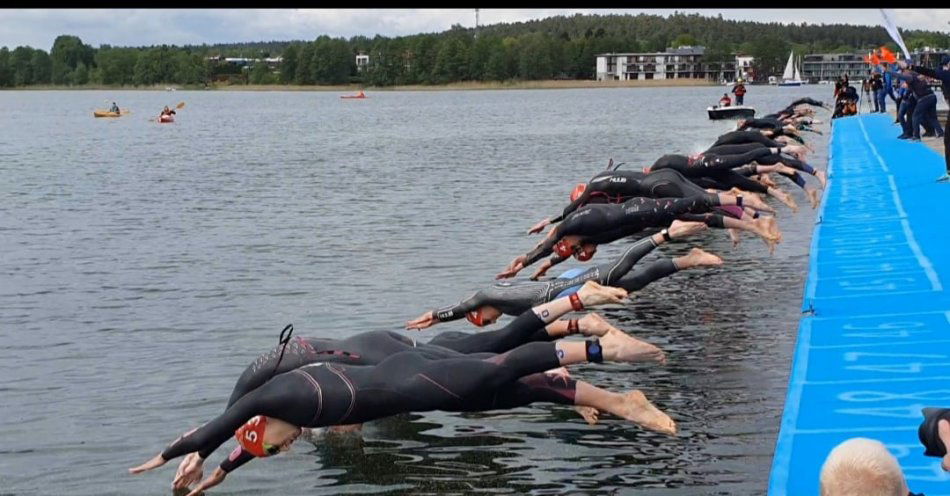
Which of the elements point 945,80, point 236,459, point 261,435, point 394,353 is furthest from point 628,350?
point 945,80

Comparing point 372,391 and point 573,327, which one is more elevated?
point 573,327

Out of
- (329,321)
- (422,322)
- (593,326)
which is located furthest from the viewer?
(329,321)

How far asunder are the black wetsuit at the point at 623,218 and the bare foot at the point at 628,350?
20.6 feet

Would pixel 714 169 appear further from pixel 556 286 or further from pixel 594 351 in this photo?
pixel 594 351

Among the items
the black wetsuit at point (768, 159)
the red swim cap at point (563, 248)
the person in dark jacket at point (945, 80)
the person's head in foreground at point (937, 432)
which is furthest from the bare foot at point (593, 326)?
the person in dark jacket at point (945, 80)

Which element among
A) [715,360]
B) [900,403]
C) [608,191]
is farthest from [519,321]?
[608,191]

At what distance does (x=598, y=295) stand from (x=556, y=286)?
2737 millimetres

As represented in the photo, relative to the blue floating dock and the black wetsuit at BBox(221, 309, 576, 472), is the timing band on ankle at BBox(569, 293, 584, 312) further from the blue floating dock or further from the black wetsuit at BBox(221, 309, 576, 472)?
the blue floating dock

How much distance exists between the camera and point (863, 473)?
4.19m

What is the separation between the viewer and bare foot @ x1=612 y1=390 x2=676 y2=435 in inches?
309

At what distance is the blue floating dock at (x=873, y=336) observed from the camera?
24.6ft

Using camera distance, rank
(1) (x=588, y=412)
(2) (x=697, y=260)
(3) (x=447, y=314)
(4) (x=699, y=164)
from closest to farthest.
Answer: (1) (x=588, y=412)
(3) (x=447, y=314)
(2) (x=697, y=260)
(4) (x=699, y=164)

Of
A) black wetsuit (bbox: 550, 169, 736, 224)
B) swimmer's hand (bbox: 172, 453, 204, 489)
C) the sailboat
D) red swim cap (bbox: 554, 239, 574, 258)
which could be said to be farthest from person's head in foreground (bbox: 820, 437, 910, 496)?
the sailboat

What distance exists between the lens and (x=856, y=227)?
17.2 m
